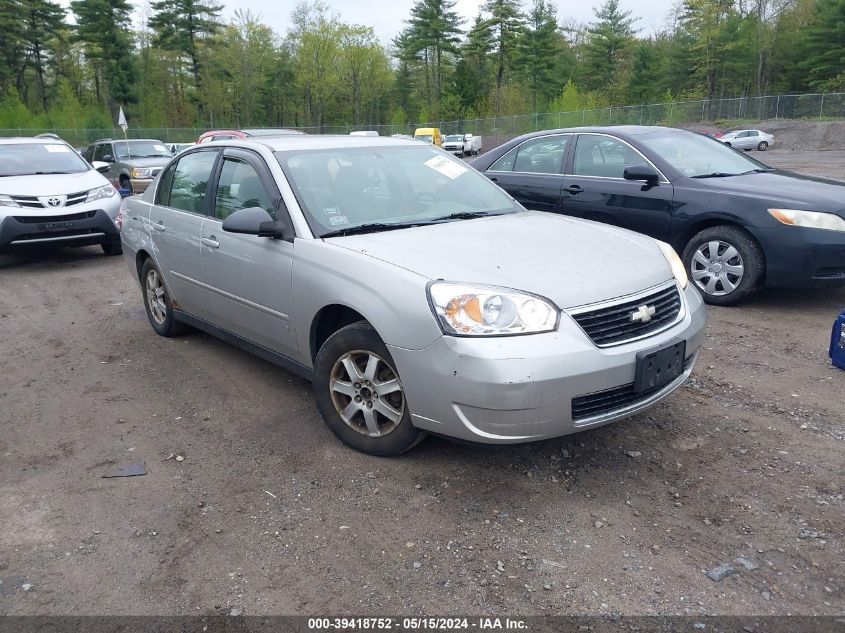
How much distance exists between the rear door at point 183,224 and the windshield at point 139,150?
12.9 meters

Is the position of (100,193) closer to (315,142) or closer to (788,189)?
(315,142)

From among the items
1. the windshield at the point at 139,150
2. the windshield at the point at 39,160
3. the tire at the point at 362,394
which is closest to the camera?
the tire at the point at 362,394

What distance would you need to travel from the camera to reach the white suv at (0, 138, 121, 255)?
340 inches

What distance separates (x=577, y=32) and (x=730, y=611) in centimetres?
8320

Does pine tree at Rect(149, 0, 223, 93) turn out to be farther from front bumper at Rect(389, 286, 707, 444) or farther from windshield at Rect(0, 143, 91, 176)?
front bumper at Rect(389, 286, 707, 444)

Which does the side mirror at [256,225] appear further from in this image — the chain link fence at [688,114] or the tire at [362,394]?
the chain link fence at [688,114]

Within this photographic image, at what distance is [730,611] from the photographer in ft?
7.93

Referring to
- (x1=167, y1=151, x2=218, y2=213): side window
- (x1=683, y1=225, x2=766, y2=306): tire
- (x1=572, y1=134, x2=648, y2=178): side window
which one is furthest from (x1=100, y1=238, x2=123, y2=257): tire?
(x1=683, y1=225, x2=766, y2=306): tire

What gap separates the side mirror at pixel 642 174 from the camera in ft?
21.1

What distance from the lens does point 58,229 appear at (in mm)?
8820

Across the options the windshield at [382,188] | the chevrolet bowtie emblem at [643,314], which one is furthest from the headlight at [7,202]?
the chevrolet bowtie emblem at [643,314]

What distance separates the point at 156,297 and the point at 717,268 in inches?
194

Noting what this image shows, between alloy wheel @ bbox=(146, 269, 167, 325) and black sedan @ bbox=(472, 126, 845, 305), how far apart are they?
387 cm

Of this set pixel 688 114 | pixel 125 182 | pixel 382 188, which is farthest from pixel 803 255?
pixel 688 114
